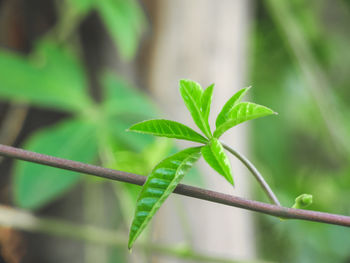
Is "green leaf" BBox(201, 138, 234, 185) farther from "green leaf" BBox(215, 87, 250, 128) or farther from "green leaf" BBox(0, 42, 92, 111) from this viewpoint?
"green leaf" BBox(0, 42, 92, 111)

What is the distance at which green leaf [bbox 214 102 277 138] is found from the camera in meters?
0.20

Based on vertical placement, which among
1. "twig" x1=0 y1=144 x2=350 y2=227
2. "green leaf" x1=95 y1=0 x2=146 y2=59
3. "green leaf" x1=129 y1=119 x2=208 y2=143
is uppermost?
"green leaf" x1=129 y1=119 x2=208 y2=143

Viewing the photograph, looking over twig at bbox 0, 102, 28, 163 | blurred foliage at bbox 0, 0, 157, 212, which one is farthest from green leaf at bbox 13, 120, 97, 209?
twig at bbox 0, 102, 28, 163

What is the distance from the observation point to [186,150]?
0.67 feet

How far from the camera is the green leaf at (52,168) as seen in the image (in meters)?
0.63

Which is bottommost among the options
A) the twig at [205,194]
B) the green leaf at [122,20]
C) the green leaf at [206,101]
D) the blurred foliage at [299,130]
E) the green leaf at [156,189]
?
Answer: the blurred foliage at [299,130]

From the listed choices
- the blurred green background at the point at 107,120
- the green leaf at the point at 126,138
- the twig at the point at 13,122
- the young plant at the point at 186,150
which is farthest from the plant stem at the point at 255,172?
the twig at the point at 13,122

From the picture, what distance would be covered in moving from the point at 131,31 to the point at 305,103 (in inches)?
36.1

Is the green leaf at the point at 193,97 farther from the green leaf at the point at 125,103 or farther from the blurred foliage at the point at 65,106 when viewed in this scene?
the green leaf at the point at 125,103

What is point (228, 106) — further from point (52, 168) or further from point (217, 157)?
point (52, 168)

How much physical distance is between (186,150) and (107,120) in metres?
0.59

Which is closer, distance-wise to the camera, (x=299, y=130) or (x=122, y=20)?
(x=122, y=20)

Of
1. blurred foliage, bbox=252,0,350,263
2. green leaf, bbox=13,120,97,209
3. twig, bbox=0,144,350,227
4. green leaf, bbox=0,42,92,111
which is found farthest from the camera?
blurred foliage, bbox=252,0,350,263

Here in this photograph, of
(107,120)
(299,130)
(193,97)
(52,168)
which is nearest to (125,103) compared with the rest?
(107,120)
